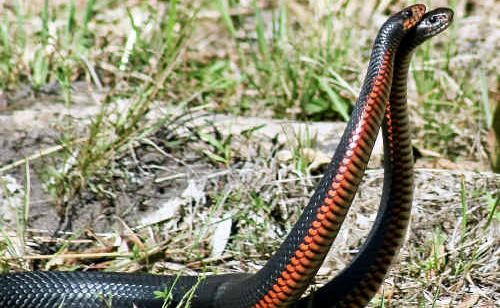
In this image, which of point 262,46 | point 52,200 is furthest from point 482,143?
point 52,200

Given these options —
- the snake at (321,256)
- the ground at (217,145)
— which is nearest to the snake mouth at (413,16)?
the snake at (321,256)

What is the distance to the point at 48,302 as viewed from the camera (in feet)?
14.1

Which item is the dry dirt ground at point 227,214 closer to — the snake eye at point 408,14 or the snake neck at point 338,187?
the snake neck at point 338,187

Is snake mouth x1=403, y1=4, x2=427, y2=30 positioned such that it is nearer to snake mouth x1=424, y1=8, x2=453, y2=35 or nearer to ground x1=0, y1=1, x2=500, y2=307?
snake mouth x1=424, y1=8, x2=453, y2=35

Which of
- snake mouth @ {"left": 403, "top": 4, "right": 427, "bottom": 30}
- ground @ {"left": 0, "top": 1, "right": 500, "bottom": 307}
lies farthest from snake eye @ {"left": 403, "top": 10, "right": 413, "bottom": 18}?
ground @ {"left": 0, "top": 1, "right": 500, "bottom": 307}

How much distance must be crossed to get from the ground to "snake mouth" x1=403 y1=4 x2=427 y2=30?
1.13 metres

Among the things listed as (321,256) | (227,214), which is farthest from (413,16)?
(227,214)

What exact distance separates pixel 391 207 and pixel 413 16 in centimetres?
72

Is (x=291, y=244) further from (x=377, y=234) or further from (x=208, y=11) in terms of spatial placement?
(x=208, y=11)

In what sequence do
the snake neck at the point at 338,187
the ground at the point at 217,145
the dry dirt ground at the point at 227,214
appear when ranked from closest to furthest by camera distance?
the snake neck at the point at 338,187, the dry dirt ground at the point at 227,214, the ground at the point at 217,145

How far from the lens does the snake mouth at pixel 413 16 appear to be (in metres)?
3.58

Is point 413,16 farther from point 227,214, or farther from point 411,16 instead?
point 227,214

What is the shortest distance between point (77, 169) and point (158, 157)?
0.48 m

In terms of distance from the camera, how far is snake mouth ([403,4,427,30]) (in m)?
3.58
